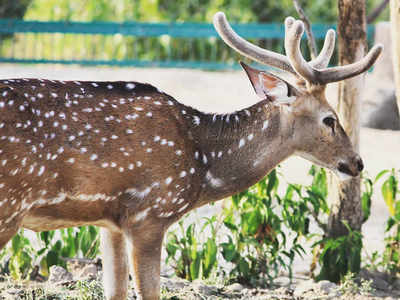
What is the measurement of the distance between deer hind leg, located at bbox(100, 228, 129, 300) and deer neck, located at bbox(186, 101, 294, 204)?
58 centimetres

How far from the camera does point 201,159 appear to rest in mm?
4812

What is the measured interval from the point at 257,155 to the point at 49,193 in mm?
1354

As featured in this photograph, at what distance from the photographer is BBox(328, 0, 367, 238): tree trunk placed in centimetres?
610

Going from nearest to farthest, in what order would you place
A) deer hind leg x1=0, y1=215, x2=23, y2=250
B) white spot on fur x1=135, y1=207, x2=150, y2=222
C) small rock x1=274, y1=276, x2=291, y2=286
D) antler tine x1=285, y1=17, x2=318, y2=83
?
deer hind leg x1=0, y1=215, x2=23, y2=250 → white spot on fur x1=135, y1=207, x2=150, y2=222 → antler tine x1=285, y1=17, x2=318, y2=83 → small rock x1=274, y1=276, x2=291, y2=286

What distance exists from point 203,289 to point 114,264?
1035mm

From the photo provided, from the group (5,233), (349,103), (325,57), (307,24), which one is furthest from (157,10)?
(5,233)

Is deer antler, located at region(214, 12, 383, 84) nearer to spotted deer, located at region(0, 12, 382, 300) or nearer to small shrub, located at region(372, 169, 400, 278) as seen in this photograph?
spotted deer, located at region(0, 12, 382, 300)

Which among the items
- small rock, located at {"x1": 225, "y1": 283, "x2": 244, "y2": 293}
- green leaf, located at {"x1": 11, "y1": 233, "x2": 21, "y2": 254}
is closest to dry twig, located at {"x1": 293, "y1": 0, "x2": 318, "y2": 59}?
small rock, located at {"x1": 225, "y1": 283, "x2": 244, "y2": 293}

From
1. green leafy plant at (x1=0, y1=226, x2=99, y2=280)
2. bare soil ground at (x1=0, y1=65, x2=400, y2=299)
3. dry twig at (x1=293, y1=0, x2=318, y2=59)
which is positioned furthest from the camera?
bare soil ground at (x1=0, y1=65, x2=400, y2=299)

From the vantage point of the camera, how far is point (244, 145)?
16.3 ft

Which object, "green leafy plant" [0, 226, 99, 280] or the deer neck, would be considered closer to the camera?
the deer neck

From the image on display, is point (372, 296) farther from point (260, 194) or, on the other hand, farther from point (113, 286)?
point (113, 286)

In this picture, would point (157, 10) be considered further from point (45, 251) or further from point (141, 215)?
point (141, 215)

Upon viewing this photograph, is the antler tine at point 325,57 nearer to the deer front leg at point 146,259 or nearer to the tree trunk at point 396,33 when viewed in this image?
the tree trunk at point 396,33
